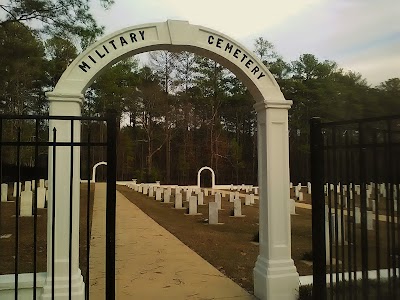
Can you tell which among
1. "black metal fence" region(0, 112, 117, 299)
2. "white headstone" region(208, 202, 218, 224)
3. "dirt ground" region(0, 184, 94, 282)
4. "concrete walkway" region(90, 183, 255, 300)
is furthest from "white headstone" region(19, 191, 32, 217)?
"white headstone" region(208, 202, 218, 224)

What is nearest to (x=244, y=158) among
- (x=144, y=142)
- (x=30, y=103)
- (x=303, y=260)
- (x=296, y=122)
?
(x=296, y=122)

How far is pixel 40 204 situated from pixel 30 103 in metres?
22.8

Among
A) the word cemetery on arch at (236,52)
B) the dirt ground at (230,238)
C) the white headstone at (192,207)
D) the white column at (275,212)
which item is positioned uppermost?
the word cemetery on arch at (236,52)

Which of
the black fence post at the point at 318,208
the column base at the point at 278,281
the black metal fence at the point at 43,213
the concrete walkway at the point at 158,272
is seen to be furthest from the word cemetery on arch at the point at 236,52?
the concrete walkway at the point at 158,272

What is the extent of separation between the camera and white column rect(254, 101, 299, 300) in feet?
17.8

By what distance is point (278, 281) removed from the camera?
17.7 feet

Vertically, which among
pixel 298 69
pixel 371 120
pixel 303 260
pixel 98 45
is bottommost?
pixel 303 260

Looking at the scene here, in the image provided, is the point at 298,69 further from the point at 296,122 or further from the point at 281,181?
the point at 281,181

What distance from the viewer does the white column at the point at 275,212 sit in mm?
5430

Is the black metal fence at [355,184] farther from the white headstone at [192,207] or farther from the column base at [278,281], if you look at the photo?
the white headstone at [192,207]

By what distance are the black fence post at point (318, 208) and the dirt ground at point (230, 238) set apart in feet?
6.36

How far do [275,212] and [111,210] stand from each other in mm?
2463

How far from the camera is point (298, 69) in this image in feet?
182

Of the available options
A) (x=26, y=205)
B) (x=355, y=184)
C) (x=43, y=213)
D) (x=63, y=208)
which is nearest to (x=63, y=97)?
(x=63, y=208)
